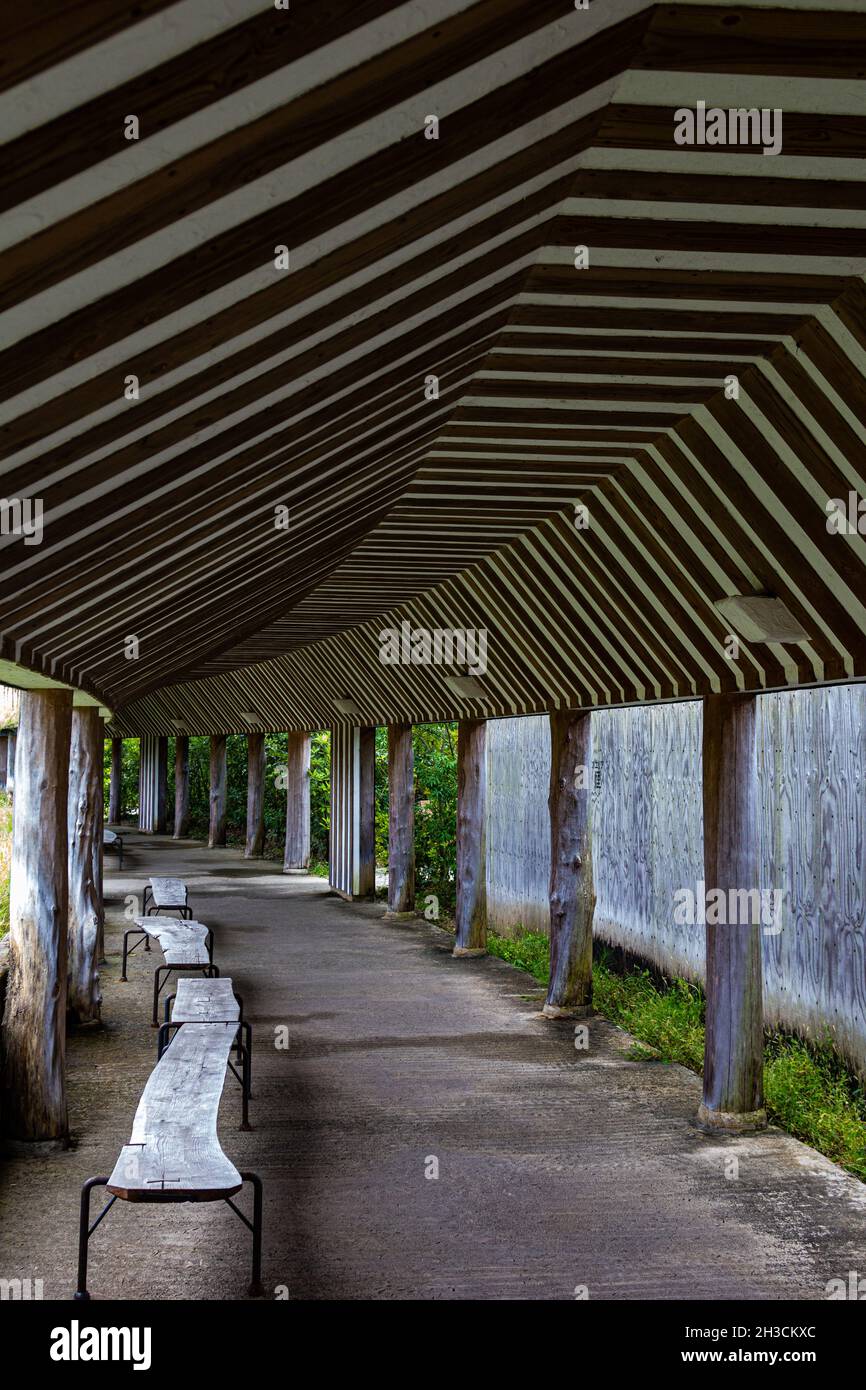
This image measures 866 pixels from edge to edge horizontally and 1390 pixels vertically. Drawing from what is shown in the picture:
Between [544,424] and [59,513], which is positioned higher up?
[544,424]

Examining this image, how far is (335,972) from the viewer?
11.5 metres

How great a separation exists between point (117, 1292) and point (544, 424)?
3.88m

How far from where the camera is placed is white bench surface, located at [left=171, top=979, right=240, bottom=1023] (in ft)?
23.0

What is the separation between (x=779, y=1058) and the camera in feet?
25.7

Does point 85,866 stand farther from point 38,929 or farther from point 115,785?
point 115,785

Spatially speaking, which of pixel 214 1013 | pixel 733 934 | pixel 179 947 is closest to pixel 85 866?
pixel 179 947

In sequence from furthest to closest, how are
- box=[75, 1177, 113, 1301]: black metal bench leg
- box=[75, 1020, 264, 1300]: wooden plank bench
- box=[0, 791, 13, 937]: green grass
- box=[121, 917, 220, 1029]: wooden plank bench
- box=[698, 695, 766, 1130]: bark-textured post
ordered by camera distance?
box=[121, 917, 220, 1029]: wooden plank bench, box=[0, 791, 13, 937]: green grass, box=[698, 695, 766, 1130]: bark-textured post, box=[75, 1177, 113, 1301]: black metal bench leg, box=[75, 1020, 264, 1300]: wooden plank bench

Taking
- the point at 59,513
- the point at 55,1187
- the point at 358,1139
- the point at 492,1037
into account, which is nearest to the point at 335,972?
the point at 492,1037

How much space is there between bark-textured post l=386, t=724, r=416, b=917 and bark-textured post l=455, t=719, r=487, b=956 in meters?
2.49

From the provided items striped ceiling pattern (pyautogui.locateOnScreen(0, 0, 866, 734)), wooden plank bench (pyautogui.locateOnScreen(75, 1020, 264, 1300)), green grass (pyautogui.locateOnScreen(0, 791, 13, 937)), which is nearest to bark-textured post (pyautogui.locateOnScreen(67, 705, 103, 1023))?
green grass (pyautogui.locateOnScreen(0, 791, 13, 937))

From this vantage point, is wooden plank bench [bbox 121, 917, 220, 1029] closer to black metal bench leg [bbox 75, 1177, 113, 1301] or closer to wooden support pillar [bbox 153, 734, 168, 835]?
black metal bench leg [bbox 75, 1177, 113, 1301]
